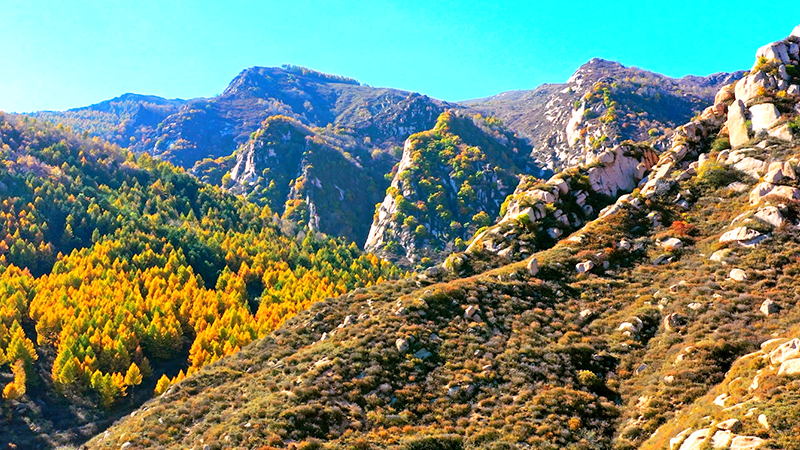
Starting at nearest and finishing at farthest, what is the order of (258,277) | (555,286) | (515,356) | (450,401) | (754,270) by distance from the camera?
(450,401) < (515,356) < (754,270) < (555,286) < (258,277)

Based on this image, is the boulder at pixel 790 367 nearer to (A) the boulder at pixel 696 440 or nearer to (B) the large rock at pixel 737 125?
(A) the boulder at pixel 696 440

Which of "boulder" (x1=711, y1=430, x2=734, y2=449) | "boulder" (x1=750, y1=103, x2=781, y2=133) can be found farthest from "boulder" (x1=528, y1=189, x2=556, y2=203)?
"boulder" (x1=711, y1=430, x2=734, y2=449)

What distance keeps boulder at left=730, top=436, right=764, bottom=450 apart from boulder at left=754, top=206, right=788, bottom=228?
34692mm

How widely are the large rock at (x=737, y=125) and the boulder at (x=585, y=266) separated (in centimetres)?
3035

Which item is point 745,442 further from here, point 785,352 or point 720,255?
point 720,255

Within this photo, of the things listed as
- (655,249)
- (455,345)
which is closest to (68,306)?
(455,345)

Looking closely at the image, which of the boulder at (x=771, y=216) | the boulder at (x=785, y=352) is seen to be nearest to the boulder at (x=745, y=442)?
the boulder at (x=785, y=352)

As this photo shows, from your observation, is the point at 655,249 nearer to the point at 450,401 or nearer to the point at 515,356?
the point at 515,356

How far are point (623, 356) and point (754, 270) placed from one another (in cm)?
1545

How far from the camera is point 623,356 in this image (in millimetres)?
38812

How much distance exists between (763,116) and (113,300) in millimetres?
133529

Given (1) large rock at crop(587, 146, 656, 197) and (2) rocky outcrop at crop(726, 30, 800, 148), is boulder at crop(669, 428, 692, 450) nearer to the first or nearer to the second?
(1) large rock at crop(587, 146, 656, 197)

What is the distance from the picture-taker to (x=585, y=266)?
54.8 meters

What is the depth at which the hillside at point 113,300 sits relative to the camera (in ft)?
300
